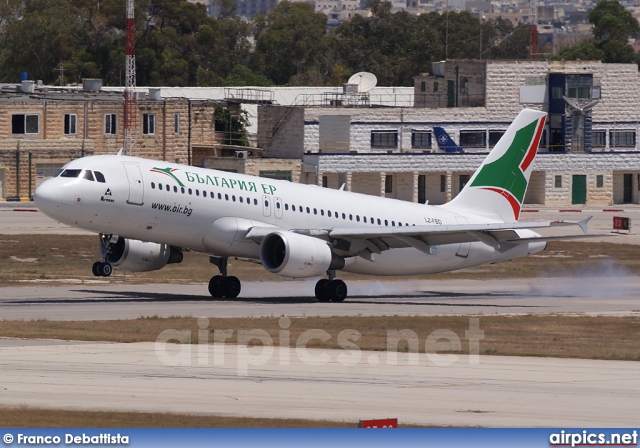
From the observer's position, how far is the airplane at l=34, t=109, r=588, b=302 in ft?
142

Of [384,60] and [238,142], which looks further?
[384,60]

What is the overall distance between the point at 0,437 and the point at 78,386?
19.8ft

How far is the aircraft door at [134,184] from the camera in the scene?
43.5 meters

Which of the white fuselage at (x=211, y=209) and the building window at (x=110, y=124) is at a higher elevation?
the building window at (x=110, y=124)

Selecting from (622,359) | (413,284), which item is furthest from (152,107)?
(622,359)

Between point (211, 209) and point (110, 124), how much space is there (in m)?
58.2

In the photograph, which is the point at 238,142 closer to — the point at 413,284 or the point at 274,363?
the point at 413,284

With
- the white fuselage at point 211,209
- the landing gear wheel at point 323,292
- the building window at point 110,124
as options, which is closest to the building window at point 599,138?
the building window at point 110,124

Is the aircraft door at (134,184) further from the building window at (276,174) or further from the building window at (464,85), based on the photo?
the building window at (464,85)

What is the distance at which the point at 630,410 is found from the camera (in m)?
24.1

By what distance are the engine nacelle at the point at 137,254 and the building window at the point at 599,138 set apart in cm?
7572

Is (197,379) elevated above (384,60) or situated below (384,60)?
below

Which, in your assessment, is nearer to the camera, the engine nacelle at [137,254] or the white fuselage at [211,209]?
Answer: the white fuselage at [211,209]

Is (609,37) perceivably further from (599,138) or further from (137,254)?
(137,254)
